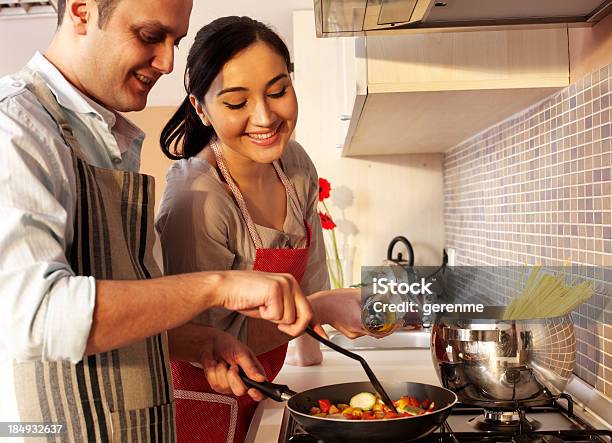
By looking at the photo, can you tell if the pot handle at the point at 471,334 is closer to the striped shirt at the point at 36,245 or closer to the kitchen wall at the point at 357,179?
the striped shirt at the point at 36,245

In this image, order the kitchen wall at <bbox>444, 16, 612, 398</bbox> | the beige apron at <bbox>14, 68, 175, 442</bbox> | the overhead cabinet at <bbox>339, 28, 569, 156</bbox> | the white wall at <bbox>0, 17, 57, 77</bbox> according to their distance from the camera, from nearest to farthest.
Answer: the beige apron at <bbox>14, 68, 175, 442</bbox> < the kitchen wall at <bbox>444, 16, 612, 398</bbox> < the overhead cabinet at <bbox>339, 28, 569, 156</bbox> < the white wall at <bbox>0, 17, 57, 77</bbox>

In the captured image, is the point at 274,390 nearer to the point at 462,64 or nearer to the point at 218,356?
Result: the point at 218,356

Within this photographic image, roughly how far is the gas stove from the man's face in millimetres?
526

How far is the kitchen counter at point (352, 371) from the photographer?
1519 mm

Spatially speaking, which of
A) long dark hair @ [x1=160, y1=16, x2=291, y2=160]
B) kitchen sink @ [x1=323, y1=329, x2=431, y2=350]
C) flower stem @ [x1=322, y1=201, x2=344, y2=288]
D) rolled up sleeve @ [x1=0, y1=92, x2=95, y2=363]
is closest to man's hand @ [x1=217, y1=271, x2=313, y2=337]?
rolled up sleeve @ [x1=0, y1=92, x2=95, y2=363]

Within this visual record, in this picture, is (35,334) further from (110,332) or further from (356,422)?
(356,422)

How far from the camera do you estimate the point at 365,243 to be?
113 inches

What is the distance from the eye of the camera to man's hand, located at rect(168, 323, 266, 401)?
1.12m

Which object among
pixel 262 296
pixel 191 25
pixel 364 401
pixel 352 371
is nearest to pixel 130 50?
pixel 262 296

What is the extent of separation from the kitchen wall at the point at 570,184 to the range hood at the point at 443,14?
0.07 meters

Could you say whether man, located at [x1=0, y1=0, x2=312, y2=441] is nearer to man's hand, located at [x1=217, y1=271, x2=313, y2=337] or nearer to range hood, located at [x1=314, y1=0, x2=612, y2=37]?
man's hand, located at [x1=217, y1=271, x2=313, y2=337]

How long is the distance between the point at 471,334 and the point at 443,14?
0.46 meters

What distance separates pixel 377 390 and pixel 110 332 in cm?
49

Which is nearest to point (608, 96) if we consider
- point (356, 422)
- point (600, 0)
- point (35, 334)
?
point (600, 0)
